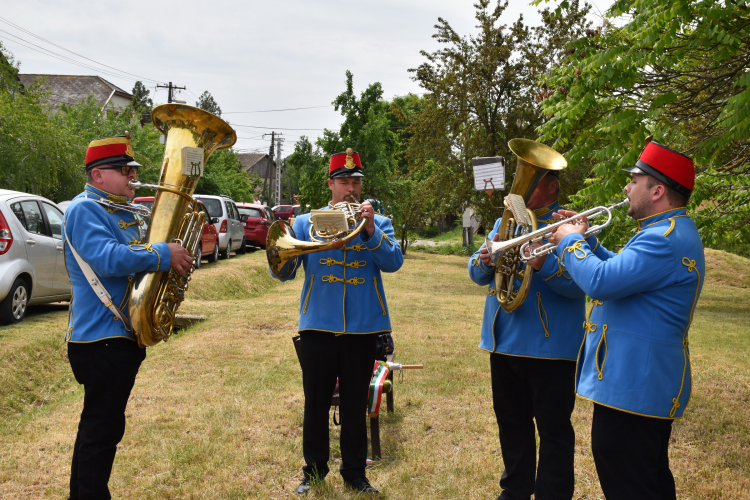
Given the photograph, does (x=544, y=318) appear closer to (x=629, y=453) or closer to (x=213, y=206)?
(x=629, y=453)

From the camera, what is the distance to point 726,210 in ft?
30.3

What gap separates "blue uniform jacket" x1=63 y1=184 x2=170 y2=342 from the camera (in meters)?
3.22

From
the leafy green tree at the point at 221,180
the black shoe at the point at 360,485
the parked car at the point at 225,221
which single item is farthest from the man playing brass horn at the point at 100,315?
the leafy green tree at the point at 221,180

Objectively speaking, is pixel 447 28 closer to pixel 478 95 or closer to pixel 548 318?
pixel 478 95

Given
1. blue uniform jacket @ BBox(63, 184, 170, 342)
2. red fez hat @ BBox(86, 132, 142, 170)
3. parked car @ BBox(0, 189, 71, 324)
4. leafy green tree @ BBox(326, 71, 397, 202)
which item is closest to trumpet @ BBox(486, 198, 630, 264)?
blue uniform jacket @ BBox(63, 184, 170, 342)

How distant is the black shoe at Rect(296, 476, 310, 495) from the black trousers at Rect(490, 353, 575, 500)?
125 centimetres

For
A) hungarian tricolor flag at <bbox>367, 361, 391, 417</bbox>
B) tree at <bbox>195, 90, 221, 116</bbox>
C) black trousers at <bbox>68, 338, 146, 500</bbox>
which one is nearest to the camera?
black trousers at <bbox>68, 338, 146, 500</bbox>

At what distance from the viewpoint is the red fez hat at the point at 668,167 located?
9.08 ft

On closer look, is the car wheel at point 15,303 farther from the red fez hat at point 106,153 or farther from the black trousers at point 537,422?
the black trousers at point 537,422

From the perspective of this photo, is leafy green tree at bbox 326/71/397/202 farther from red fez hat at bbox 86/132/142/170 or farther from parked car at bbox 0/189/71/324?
red fez hat at bbox 86/132/142/170

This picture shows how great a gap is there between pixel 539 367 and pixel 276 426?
2715mm

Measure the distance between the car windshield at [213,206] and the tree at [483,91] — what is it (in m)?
7.03

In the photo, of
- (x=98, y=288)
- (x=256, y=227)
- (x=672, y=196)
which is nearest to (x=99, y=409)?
(x=98, y=288)

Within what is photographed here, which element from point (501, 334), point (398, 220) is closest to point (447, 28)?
point (398, 220)
